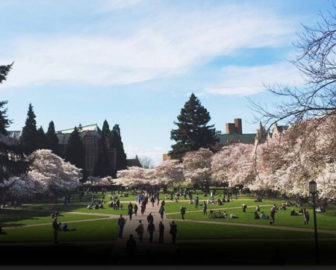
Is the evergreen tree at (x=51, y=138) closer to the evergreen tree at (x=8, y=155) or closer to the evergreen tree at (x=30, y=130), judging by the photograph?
the evergreen tree at (x=30, y=130)

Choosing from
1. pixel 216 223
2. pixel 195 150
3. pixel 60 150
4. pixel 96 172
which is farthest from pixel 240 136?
pixel 216 223

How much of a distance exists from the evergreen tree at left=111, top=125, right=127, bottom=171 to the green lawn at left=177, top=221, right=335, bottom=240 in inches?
2155

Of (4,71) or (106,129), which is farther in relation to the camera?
(106,129)

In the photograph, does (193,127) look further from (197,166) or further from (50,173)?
(50,173)

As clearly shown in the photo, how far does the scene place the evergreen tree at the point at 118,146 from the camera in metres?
79.9

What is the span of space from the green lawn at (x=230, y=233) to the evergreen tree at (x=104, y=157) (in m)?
50.5

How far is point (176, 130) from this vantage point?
77.3 metres

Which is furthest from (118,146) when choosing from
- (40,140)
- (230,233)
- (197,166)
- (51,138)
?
(230,233)

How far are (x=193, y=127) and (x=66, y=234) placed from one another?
5528cm

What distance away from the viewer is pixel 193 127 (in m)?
75.3

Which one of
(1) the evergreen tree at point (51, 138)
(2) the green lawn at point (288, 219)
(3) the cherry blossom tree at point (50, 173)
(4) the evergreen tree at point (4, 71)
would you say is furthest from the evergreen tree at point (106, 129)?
(4) the evergreen tree at point (4, 71)

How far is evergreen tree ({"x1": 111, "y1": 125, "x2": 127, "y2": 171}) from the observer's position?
7986 cm

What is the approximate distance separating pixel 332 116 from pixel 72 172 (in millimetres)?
55210

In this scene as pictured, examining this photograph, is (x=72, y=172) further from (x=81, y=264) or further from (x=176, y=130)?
(x=81, y=264)
